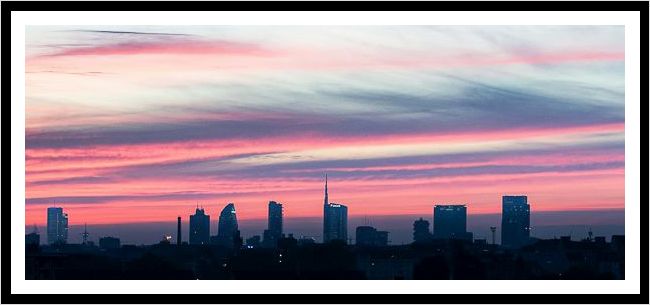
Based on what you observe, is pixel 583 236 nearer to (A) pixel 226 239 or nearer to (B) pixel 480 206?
(B) pixel 480 206

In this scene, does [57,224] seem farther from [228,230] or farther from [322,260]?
[228,230]

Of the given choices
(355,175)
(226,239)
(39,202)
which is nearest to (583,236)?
(355,175)

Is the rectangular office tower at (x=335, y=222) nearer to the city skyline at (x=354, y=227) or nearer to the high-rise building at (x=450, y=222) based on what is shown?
the city skyline at (x=354, y=227)

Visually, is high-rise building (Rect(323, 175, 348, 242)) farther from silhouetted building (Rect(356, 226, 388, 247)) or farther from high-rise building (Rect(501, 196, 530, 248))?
high-rise building (Rect(501, 196, 530, 248))

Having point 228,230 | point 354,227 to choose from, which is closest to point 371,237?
point 354,227

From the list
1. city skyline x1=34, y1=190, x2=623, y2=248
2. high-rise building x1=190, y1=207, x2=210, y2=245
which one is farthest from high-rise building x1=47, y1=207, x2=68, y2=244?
high-rise building x1=190, y1=207, x2=210, y2=245
